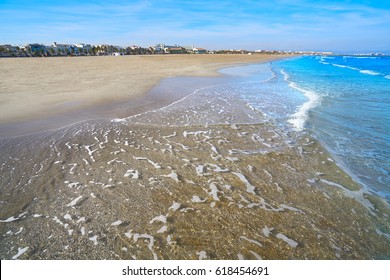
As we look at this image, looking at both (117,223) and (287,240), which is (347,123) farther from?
(117,223)

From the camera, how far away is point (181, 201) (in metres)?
4.71

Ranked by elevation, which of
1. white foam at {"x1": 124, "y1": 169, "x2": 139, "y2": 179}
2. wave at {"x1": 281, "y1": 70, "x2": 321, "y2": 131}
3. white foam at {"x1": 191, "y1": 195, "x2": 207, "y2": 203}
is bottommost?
wave at {"x1": 281, "y1": 70, "x2": 321, "y2": 131}

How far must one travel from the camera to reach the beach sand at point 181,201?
3.65 m

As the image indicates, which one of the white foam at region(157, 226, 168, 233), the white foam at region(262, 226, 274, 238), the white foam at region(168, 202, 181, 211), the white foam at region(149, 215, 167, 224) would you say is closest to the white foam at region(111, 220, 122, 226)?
the white foam at region(149, 215, 167, 224)

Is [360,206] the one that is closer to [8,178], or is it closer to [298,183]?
[298,183]

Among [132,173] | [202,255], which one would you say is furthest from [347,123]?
[202,255]

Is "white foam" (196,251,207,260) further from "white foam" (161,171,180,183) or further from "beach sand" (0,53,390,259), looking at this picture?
"white foam" (161,171,180,183)

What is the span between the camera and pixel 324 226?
13.3 ft

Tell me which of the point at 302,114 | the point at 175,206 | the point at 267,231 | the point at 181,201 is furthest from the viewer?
the point at 302,114

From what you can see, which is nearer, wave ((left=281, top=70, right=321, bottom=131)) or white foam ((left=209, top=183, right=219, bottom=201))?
white foam ((left=209, top=183, right=219, bottom=201))

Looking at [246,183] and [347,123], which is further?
[347,123]

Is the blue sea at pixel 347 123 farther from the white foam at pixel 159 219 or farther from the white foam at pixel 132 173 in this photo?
the white foam at pixel 132 173

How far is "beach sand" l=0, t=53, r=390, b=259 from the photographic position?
365 cm
